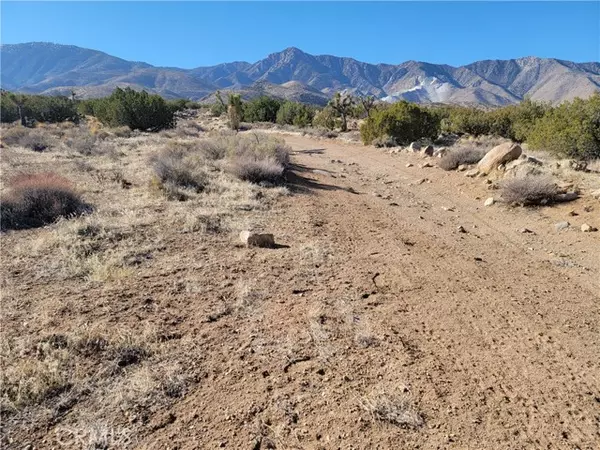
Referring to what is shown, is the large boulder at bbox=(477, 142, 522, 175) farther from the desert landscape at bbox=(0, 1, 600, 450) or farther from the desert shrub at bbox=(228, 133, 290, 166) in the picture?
the desert shrub at bbox=(228, 133, 290, 166)

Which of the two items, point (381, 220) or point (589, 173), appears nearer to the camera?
point (381, 220)

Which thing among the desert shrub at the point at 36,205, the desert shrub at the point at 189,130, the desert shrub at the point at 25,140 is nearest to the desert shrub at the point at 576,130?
the desert shrub at the point at 36,205

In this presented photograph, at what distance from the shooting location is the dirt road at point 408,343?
2.88 m

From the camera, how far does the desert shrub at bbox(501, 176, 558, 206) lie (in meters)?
8.74

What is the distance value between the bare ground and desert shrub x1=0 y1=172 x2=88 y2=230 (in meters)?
0.72

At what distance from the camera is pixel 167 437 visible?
2777 millimetres

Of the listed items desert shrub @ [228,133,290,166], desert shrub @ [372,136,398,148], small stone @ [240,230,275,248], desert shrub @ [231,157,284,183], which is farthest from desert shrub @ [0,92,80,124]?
small stone @ [240,230,275,248]

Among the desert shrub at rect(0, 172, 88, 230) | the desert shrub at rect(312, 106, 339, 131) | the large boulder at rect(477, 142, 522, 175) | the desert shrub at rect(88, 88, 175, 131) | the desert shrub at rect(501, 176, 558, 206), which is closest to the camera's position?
the desert shrub at rect(0, 172, 88, 230)

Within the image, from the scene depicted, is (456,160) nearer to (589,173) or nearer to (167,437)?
(589,173)

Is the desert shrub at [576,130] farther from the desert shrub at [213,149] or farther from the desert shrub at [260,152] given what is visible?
the desert shrub at [213,149]

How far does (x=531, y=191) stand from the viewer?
8734 mm

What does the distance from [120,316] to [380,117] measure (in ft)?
64.4

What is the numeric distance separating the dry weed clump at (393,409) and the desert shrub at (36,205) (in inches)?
265

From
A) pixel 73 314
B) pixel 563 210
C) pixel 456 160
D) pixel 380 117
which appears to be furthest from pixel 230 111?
pixel 73 314
